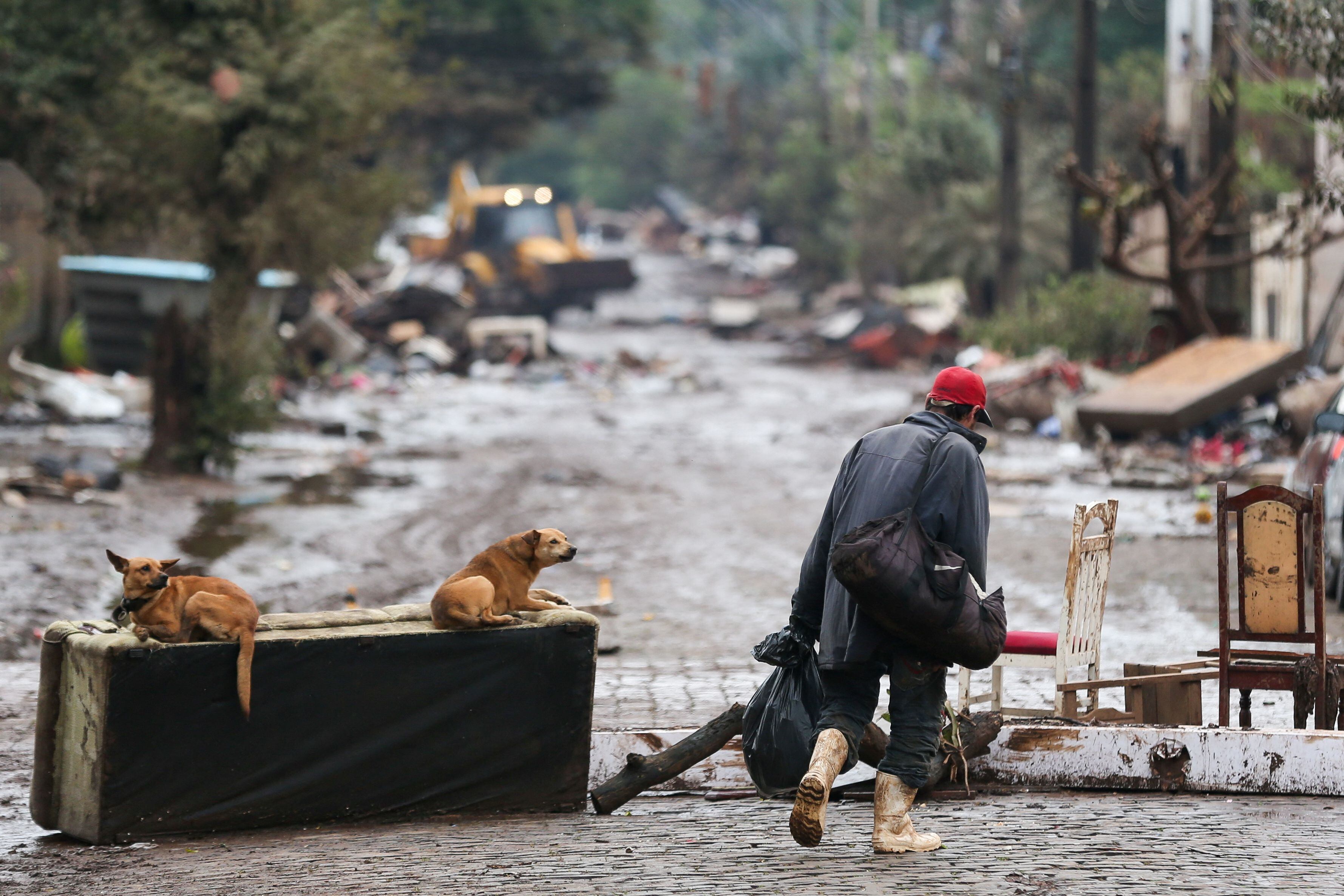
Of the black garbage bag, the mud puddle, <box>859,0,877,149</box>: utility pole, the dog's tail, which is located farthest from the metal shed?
<box>859,0,877,149</box>: utility pole

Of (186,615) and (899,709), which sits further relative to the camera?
(186,615)

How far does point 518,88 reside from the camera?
144 ft

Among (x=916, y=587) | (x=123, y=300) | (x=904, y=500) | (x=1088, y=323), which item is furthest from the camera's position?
(x=1088, y=323)

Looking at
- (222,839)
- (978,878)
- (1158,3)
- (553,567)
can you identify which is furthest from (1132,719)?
(1158,3)

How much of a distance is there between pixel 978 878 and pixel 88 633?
322 cm

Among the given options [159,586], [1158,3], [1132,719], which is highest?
[1158,3]

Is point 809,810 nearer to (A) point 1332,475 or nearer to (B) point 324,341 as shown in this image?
(A) point 1332,475

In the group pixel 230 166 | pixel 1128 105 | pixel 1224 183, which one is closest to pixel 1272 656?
pixel 230 166

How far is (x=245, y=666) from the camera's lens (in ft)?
18.2

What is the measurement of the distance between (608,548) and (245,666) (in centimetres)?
807

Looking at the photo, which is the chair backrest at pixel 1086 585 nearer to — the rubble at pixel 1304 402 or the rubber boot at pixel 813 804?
the rubber boot at pixel 813 804

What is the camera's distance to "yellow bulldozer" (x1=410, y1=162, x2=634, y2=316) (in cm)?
3919

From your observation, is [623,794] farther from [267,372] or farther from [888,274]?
[888,274]

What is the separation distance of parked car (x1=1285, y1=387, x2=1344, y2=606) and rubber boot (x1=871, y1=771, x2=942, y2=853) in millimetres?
5380
